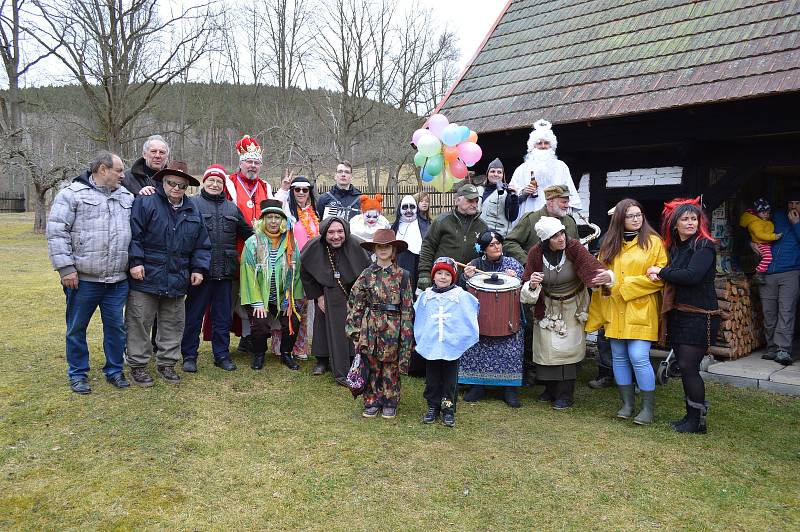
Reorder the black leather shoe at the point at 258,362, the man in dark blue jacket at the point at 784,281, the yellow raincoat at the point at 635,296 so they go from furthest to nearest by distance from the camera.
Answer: the man in dark blue jacket at the point at 784,281, the black leather shoe at the point at 258,362, the yellow raincoat at the point at 635,296

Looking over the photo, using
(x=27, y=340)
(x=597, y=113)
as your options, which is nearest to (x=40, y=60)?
(x=27, y=340)

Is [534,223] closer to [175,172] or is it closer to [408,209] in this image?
[408,209]

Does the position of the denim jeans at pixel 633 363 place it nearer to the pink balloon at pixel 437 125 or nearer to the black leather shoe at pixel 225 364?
the pink balloon at pixel 437 125

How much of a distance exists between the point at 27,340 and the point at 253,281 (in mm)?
3131

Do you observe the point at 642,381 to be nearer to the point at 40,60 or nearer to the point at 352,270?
the point at 352,270

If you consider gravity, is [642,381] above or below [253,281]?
below

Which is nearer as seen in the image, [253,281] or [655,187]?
[253,281]

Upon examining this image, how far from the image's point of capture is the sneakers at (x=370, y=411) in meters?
4.82

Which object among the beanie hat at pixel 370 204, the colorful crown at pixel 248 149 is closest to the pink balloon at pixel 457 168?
the beanie hat at pixel 370 204

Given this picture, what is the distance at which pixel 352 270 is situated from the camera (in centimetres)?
577

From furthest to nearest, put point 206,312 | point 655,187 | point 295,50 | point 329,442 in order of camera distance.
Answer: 1. point 295,50
2. point 655,187
3. point 206,312
4. point 329,442

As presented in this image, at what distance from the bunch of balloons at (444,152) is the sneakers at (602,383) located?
2541 mm

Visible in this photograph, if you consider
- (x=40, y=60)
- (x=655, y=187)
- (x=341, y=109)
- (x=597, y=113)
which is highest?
(x=40, y=60)

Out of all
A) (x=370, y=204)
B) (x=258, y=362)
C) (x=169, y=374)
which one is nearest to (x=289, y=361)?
(x=258, y=362)
